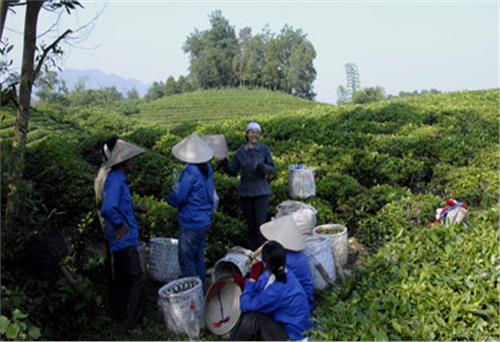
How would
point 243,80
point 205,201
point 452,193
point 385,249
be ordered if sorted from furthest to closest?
1. point 243,80
2. point 452,193
3. point 205,201
4. point 385,249

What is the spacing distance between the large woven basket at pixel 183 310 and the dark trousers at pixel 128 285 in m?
0.19

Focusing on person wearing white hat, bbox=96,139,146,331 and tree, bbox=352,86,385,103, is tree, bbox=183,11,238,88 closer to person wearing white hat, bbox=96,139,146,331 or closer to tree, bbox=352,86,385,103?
tree, bbox=352,86,385,103

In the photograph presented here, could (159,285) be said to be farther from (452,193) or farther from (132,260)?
(452,193)

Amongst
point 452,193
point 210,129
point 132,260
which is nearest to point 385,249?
point 132,260

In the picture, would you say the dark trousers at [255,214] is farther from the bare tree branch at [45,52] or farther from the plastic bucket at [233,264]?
the bare tree branch at [45,52]

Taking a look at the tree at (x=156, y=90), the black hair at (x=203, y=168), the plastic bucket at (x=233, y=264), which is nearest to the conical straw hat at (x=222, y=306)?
the plastic bucket at (x=233, y=264)

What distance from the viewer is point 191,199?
479 cm

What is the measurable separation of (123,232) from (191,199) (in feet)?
2.44

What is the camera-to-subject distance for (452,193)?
768 centimetres

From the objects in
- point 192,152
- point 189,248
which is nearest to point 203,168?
point 192,152

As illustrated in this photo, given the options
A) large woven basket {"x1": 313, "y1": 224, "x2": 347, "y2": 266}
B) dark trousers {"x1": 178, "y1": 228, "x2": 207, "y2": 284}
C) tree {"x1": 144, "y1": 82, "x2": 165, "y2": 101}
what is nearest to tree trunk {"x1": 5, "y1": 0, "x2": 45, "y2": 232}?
dark trousers {"x1": 178, "y1": 228, "x2": 207, "y2": 284}

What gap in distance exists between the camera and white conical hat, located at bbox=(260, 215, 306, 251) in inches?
169

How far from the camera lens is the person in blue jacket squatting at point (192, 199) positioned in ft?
15.7

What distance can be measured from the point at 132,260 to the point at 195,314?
2.37ft
